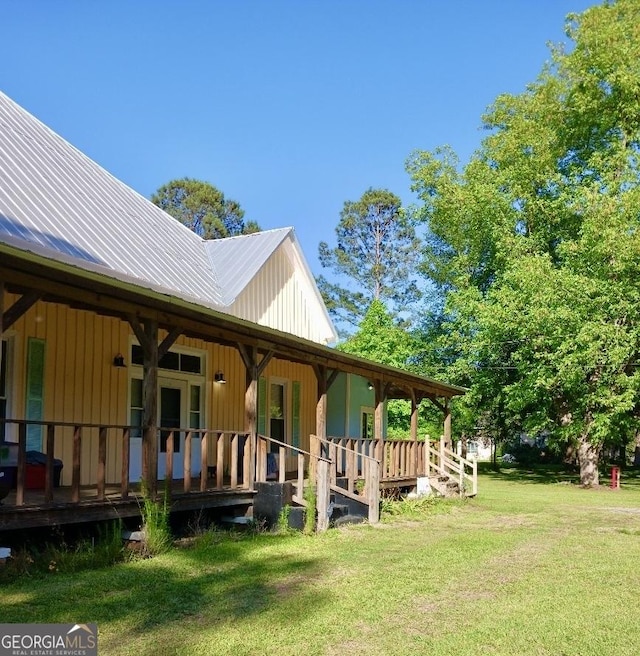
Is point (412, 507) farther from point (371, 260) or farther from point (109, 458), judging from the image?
point (371, 260)

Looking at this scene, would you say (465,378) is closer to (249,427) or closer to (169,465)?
(249,427)

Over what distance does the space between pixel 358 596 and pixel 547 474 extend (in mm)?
29936

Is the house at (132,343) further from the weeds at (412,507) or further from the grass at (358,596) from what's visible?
the weeds at (412,507)

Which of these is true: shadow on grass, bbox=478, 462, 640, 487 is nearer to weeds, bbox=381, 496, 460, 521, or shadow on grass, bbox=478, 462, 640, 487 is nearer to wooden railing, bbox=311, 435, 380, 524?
weeds, bbox=381, 496, 460, 521

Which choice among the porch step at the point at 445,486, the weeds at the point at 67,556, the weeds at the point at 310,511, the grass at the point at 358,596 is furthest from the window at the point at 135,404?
the porch step at the point at 445,486

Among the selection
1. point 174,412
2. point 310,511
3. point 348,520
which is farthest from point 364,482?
point 174,412

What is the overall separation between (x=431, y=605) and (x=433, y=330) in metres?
26.2

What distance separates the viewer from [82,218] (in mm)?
12898

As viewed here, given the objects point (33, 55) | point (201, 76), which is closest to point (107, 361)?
point (33, 55)

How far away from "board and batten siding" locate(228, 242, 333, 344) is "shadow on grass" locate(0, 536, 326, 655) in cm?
765

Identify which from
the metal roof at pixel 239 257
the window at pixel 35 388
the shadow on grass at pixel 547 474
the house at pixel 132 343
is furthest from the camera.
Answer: the shadow on grass at pixel 547 474

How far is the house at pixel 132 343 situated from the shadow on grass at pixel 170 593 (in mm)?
875

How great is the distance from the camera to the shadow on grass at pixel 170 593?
6082 millimetres

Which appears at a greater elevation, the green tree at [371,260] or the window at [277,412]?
the green tree at [371,260]
